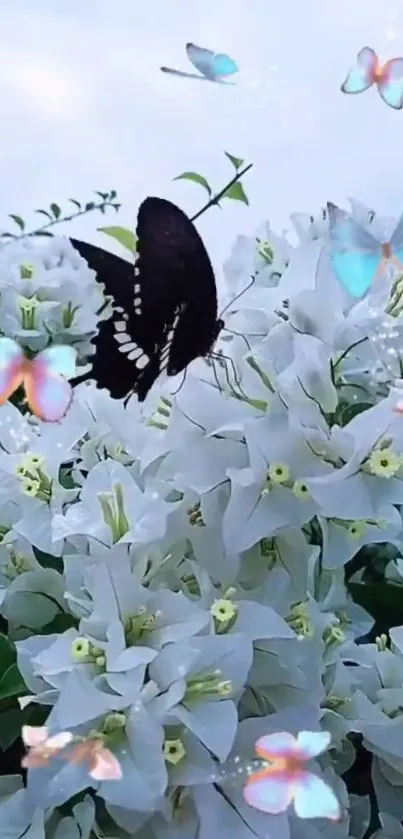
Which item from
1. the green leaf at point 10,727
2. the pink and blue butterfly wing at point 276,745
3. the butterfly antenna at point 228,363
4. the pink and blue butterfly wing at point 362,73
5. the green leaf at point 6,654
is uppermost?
the pink and blue butterfly wing at point 362,73

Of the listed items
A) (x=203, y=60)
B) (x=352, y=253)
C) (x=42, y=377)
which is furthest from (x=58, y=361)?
(x=203, y=60)

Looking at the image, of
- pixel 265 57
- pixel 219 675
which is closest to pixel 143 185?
pixel 265 57

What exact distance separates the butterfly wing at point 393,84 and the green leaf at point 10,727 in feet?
1.27

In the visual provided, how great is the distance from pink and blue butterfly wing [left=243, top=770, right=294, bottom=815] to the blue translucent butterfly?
152 mm

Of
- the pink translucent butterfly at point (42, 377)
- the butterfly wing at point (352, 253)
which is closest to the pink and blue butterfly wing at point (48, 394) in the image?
the pink translucent butterfly at point (42, 377)

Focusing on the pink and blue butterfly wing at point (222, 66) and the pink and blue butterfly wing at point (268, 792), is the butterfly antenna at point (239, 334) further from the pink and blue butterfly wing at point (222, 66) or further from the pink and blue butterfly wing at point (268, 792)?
the pink and blue butterfly wing at point (222, 66)

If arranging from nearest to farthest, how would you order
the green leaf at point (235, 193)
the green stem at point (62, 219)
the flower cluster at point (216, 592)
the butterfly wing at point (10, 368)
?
the flower cluster at point (216, 592) → the butterfly wing at point (10, 368) → the green leaf at point (235, 193) → the green stem at point (62, 219)

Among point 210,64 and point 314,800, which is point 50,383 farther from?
point 210,64

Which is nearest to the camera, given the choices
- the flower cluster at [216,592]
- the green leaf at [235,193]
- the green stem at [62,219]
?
the flower cluster at [216,592]

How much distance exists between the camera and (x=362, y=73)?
58 centimetres

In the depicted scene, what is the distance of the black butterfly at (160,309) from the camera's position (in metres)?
0.35

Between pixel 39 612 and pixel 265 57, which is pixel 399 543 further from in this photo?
pixel 265 57

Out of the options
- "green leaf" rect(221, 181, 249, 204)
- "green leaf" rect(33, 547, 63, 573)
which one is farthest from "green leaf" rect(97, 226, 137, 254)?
"green leaf" rect(33, 547, 63, 573)

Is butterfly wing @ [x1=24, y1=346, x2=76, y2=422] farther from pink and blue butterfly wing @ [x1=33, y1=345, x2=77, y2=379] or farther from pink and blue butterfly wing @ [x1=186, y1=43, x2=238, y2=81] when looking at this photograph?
pink and blue butterfly wing @ [x1=186, y1=43, x2=238, y2=81]
